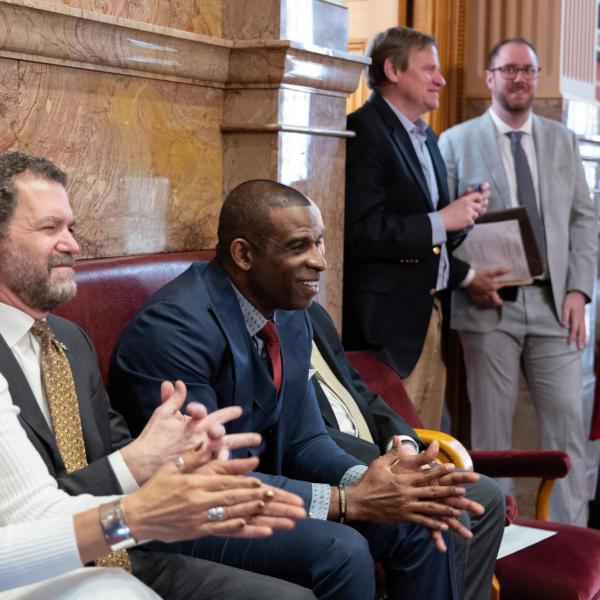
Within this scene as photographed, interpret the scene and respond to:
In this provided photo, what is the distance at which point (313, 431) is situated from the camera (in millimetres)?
2977

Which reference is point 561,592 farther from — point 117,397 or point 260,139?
point 260,139

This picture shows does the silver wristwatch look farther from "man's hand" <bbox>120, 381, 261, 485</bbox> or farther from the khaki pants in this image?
the khaki pants

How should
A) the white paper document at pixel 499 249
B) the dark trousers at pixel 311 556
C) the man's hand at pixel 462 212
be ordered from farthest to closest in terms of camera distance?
the white paper document at pixel 499 249
the man's hand at pixel 462 212
the dark trousers at pixel 311 556

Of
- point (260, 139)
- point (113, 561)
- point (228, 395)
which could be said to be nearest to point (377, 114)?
point (260, 139)

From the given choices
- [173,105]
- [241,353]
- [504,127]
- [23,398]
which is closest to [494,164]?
[504,127]

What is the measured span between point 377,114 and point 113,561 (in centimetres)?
242

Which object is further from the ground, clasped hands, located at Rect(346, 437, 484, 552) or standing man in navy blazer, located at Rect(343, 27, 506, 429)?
standing man in navy blazer, located at Rect(343, 27, 506, 429)

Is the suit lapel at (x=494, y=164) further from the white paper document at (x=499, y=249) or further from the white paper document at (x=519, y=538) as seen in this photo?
the white paper document at (x=519, y=538)

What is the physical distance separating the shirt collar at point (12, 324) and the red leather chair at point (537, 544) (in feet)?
4.64

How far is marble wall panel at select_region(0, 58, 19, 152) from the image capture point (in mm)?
2867

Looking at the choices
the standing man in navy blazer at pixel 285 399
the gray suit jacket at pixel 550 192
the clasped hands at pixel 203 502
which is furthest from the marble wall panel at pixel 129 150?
the gray suit jacket at pixel 550 192

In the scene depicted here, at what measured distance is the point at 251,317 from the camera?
2.85 meters

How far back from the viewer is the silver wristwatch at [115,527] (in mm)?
1870

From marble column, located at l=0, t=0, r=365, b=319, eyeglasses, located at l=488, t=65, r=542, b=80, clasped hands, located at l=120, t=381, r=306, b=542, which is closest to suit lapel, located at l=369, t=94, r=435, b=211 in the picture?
marble column, located at l=0, t=0, r=365, b=319
